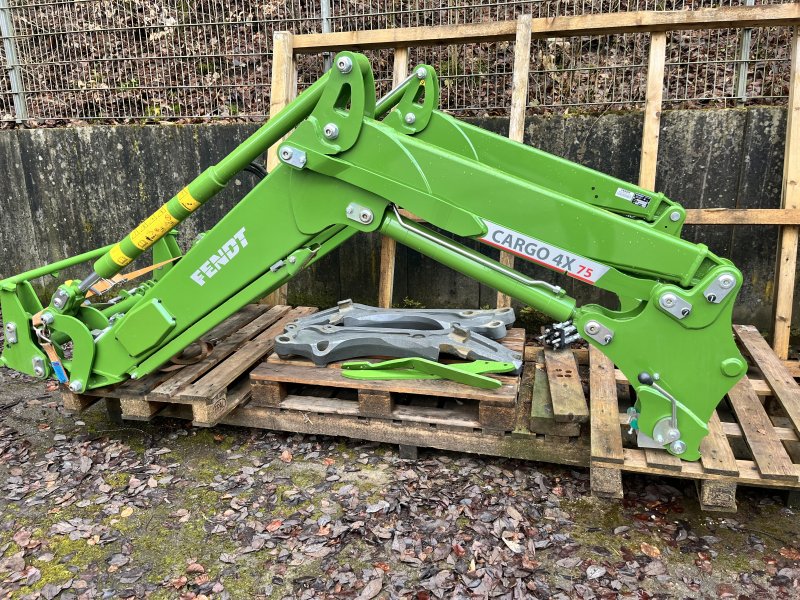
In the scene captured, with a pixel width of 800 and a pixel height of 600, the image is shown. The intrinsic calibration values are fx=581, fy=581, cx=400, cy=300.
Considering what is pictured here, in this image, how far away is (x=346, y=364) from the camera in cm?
374

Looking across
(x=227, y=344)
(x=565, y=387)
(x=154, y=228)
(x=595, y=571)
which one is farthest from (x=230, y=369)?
(x=595, y=571)

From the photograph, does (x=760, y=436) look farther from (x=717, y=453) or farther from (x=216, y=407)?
(x=216, y=407)

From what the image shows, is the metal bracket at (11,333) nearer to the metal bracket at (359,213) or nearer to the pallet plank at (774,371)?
the metal bracket at (359,213)

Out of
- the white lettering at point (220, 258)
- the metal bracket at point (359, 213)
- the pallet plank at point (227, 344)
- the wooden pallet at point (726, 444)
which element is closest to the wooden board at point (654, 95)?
the wooden pallet at point (726, 444)

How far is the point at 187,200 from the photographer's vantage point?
131 inches

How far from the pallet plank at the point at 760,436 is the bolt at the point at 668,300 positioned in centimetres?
92

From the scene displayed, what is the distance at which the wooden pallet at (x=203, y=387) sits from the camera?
3.59 m

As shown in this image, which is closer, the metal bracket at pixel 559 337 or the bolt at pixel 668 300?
the bolt at pixel 668 300

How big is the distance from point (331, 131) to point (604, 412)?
7.06 ft

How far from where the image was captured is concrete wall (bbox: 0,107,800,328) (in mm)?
4758

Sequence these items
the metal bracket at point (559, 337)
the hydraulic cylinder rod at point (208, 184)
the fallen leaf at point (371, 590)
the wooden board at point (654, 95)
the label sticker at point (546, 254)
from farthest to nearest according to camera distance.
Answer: the wooden board at point (654, 95) → the metal bracket at point (559, 337) → the hydraulic cylinder rod at point (208, 184) → the label sticker at point (546, 254) → the fallen leaf at point (371, 590)

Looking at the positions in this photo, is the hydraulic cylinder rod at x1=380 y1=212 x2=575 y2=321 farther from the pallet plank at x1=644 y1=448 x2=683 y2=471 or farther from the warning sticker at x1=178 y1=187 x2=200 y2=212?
the warning sticker at x1=178 y1=187 x2=200 y2=212

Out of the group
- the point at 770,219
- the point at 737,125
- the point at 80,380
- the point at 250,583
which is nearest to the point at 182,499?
the point at 250,583

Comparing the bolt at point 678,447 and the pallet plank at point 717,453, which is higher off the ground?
the bolt at point 678,447
